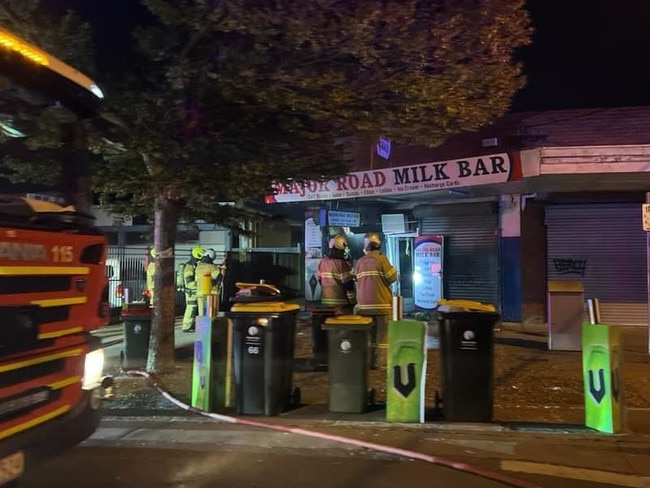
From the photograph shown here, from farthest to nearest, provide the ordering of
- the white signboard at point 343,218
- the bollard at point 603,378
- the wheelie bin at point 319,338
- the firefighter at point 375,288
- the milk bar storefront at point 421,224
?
the white signboard at point 343,218 < the milk bar storefront at point 421,224 < the firefighter at point 375,288 < the wheelie bin at point 319,338 < the bollard at point 603,378

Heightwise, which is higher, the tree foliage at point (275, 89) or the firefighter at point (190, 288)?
the tree foliage at point (275, 89)

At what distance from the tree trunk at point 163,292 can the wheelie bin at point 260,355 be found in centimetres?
228

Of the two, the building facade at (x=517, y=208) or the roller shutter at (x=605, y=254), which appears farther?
the roller shutter at (x=605, y=254)

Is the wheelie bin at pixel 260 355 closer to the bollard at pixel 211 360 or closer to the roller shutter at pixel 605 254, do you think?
the bollard at pixel 211 360

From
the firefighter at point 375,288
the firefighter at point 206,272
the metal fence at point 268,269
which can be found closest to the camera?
the firefighter at point 375,288

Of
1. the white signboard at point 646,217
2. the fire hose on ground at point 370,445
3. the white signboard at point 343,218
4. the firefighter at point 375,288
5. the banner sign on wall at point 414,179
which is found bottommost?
the fire hose on ground at point 370,445

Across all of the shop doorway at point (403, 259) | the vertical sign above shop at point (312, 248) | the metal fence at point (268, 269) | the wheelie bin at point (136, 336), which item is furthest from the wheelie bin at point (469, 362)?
the metal fence at point (268, 269)

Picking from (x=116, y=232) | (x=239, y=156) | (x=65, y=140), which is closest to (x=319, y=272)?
(x=239, y=156)

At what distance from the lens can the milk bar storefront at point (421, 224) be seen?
14.2 metres

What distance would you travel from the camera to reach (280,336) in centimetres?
726

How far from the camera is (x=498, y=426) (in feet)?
22.1

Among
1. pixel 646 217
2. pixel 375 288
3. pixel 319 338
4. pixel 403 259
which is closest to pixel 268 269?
pixel 403 259

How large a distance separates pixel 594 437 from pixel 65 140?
5.43 meters

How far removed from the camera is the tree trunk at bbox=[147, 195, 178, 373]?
30.3 ft
